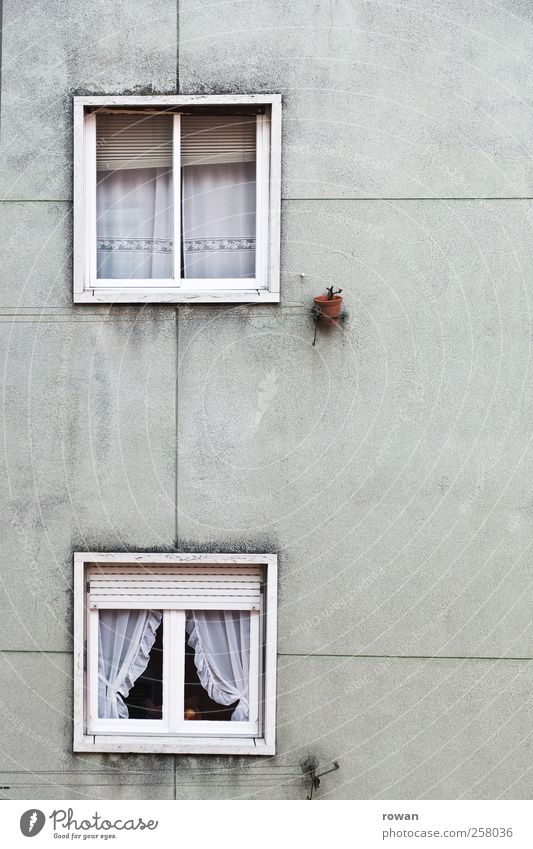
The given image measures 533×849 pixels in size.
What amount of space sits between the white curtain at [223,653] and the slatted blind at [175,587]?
0.15m

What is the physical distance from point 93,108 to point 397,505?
4.19 m

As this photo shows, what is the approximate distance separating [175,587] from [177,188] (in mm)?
3404

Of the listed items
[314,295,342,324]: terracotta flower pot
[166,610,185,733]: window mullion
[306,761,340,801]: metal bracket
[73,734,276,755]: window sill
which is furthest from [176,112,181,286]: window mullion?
[306,761,340,801]: metal bracket

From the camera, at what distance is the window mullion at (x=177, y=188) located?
744 centimetres

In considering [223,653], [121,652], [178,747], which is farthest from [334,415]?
[178,747]

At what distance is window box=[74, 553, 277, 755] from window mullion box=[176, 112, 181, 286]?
8.30ft

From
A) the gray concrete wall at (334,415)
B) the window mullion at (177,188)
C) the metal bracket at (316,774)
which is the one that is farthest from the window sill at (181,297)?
the metal bracket at (316,774)

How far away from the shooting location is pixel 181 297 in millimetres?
7203

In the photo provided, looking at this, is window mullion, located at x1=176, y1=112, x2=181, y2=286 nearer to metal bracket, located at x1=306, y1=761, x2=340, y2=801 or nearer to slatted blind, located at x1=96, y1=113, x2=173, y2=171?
slatted blind, located at x1=96, y1=113, x2=173, y2=171

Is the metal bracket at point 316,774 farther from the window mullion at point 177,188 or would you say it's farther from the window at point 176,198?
the window mullion at point 177,188

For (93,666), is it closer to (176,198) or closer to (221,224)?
(221,224)

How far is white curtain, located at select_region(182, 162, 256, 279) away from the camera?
7531 millimetres

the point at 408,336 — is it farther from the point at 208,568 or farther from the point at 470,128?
the point at 208,568

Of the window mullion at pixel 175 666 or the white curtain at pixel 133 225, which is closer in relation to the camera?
the window mullion at pixel 175 666
